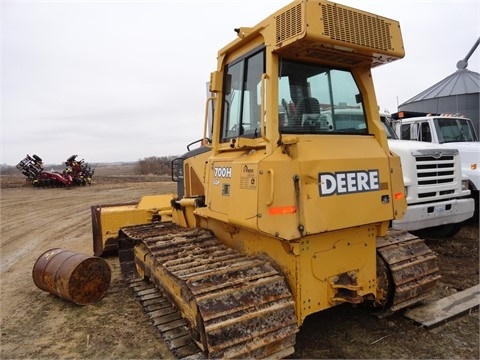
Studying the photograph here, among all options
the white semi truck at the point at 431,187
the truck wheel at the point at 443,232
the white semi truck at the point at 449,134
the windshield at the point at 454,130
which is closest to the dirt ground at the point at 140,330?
the white semi truck at the point at 431,187

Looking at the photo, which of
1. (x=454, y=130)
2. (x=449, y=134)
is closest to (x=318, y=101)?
(x=449, y=134)

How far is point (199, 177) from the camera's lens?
16.8 feet

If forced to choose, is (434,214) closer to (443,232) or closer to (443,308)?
(443,232)

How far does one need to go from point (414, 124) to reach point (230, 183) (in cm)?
684

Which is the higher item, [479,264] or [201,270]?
[201,270]

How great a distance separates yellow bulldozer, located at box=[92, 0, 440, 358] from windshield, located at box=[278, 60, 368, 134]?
12 millimetres

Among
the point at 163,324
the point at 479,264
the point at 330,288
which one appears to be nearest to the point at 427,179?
the point at 479,264

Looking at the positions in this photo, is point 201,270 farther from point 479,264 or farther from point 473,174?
point 473,174

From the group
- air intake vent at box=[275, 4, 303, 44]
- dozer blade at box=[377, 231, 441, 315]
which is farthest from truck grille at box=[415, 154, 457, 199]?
air intake vent at box=[275, 4, 303, 44]

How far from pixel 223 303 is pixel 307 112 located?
1.81m

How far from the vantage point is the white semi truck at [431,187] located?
653cm

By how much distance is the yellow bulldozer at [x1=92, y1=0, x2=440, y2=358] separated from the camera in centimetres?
302

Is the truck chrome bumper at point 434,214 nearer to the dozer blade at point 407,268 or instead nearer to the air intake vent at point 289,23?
the dozer blade at point 407,268

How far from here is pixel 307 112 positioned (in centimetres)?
355
